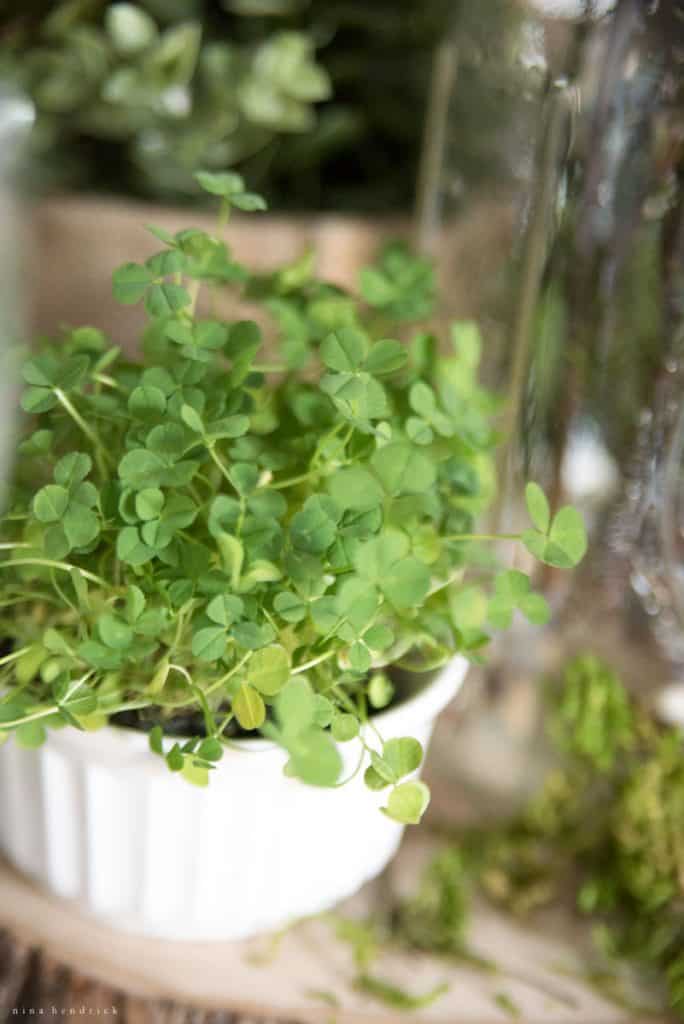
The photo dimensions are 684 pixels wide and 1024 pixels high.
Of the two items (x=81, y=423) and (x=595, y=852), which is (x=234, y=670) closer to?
(x=81, y=423)

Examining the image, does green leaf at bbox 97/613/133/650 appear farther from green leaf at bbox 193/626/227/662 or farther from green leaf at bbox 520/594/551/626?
green leaf at bbox 520/594/551/626

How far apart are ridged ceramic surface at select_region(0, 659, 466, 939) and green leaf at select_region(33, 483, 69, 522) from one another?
11 centimetres

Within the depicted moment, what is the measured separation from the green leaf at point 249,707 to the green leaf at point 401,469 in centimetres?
11

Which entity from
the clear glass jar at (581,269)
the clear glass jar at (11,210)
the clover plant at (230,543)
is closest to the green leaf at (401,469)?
the clover plant at (230,543)

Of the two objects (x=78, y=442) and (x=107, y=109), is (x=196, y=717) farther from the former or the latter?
(x=107, y=109)

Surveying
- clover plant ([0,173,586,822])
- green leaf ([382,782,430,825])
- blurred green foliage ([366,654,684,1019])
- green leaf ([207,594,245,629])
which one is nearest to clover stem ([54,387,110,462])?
clover plant ([0,173,586,822])

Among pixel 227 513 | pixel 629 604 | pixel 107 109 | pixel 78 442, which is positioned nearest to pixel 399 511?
pixel 227 513

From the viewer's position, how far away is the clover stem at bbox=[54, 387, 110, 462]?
0.46 m

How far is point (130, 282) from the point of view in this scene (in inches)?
19.0

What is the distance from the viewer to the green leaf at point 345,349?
1.47ft

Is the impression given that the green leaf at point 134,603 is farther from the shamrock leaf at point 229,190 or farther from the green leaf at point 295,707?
the shamrock leaf at point 229,190

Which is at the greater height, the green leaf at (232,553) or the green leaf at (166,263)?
the green leaf at (166,263)

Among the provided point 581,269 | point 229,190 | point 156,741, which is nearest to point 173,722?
point 156,741

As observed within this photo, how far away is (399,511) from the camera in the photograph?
1.50 feet
